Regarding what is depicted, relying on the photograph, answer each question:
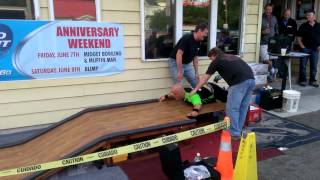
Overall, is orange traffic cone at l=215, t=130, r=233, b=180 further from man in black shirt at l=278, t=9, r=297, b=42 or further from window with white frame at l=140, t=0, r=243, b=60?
man in black shirt at l=278, t=9, r=297, b=42

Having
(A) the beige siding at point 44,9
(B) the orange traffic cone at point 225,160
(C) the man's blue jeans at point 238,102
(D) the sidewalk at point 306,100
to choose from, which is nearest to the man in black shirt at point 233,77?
(C) the man's blue jeans at point 238,102

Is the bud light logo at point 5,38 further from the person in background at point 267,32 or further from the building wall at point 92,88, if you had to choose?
the person in background at point 267,32

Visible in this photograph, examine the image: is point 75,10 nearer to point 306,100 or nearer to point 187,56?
point 187,56

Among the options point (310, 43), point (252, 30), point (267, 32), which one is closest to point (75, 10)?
point (252, 30)

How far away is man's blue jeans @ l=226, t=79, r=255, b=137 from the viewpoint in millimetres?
4586

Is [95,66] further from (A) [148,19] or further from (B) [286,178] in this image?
(B) [286,178]

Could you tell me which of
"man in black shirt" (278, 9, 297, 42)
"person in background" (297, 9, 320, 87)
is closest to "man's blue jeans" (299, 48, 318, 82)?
"person in background" (297, 9, 320, 87)

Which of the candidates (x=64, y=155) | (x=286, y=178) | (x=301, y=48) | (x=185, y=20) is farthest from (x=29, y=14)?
(x=301, y=48)

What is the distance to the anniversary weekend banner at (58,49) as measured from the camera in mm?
4562

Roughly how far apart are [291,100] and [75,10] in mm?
4349

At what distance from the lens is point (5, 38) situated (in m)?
4.48

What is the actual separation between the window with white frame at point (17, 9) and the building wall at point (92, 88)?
172 millimetres

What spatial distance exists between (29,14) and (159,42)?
2264 mm

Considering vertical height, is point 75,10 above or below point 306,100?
above
